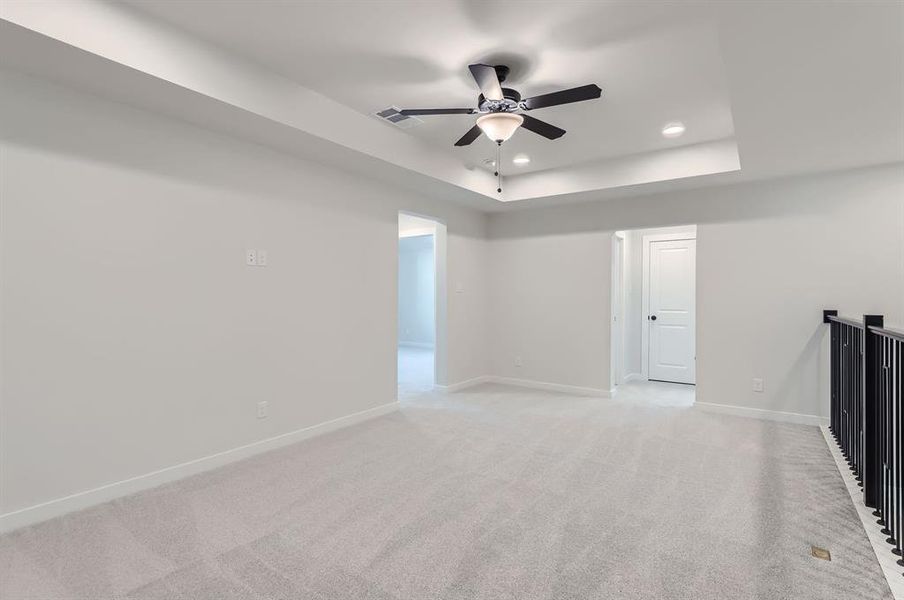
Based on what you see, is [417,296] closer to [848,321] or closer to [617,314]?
[617,314]

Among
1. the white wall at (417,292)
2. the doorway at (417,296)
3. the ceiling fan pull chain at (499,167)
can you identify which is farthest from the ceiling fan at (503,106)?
the white wall at (417,292)

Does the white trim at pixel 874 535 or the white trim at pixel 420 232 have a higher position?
the white trim at pixel 420 232

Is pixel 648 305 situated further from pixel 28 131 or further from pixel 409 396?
pixel 28 131

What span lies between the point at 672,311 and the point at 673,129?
119 inches

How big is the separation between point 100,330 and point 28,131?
1.09m

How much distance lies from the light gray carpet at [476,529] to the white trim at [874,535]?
0.14ft

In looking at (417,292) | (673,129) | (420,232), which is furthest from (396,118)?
(417,292)

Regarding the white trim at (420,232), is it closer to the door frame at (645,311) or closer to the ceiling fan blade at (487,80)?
Result: the door frame at (645,311)

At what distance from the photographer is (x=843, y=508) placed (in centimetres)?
252

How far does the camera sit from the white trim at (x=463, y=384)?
18.4 ft

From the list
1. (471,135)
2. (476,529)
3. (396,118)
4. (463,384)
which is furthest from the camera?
(463,384)

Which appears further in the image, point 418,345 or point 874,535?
point 418,345

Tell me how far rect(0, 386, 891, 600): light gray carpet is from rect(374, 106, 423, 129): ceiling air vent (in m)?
2.56

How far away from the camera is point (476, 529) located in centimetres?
233
